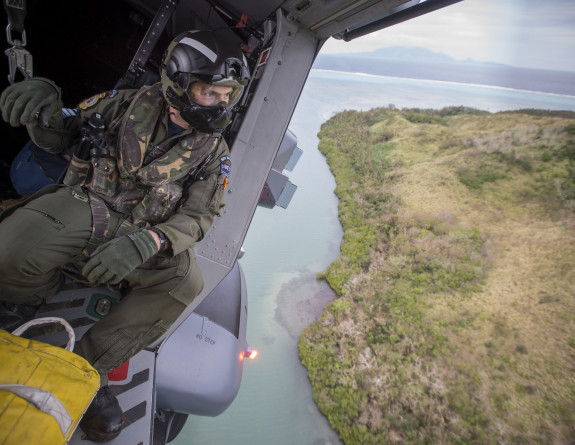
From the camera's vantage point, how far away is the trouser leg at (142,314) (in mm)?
1504

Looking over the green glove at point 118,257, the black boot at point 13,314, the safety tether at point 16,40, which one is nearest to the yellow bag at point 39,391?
the green glove at point 118,257

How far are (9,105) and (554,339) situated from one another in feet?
37.9

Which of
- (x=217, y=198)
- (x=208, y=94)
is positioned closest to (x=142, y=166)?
(x=217, y=198)

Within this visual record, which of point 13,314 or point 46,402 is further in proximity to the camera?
point 13,314

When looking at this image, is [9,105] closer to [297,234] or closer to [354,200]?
[297,234]

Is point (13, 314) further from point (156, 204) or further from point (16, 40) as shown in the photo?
point (16, 40)

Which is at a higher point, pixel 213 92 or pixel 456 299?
pixel 213 92

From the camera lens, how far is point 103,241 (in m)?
1.56

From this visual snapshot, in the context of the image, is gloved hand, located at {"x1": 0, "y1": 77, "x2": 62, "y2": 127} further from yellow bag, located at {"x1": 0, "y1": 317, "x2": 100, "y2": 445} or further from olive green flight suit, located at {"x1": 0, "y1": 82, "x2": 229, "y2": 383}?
yellow bag, located at {"x1": 0, "y1": 317, "x2": 100, "y2": 445}

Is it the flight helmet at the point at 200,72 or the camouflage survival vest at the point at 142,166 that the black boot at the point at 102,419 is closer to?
the camouflage survival vest at the point at 142,166

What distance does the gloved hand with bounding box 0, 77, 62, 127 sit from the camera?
1366mm

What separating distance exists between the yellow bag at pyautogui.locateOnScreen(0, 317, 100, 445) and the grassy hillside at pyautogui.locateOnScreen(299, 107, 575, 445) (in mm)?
6178

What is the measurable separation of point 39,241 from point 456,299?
33.9 feet

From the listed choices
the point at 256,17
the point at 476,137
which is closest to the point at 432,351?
the point at 256,17
